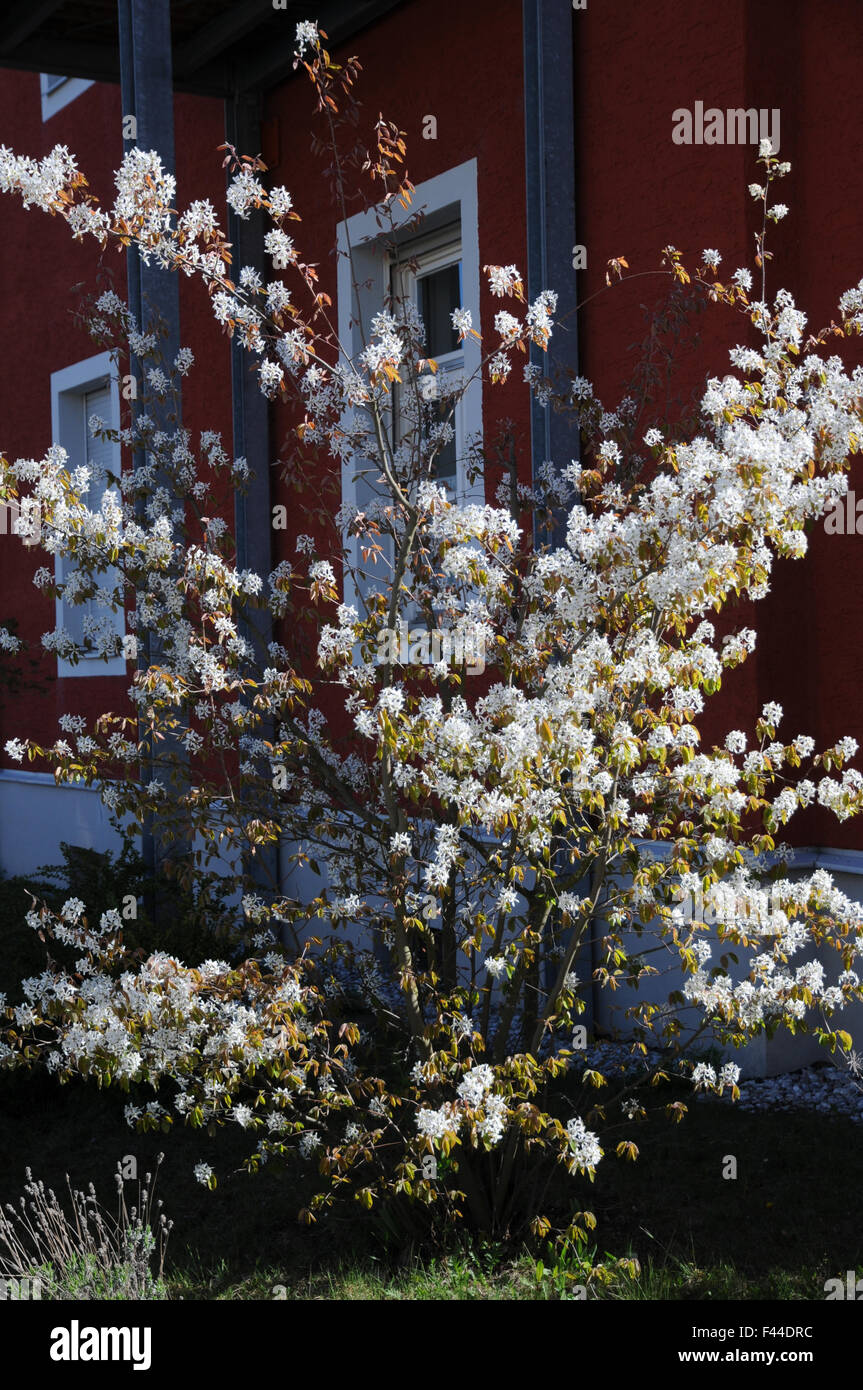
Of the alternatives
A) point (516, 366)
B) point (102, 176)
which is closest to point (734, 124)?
point (516, 366)

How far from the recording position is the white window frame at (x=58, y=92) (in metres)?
10.3

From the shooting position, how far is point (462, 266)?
22.4ft

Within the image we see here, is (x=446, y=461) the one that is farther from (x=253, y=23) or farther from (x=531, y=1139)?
(x=531, y=1139)

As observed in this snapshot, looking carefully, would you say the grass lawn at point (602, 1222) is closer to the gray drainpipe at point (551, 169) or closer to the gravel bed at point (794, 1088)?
the gravel bed at point (794, 1088)

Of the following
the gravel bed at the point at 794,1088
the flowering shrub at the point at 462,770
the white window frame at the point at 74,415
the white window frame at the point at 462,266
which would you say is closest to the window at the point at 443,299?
the white window frame at the point at 462,266

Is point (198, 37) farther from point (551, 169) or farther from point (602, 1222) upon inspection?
point (602, 1222)

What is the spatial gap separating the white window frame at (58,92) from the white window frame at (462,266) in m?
3.84

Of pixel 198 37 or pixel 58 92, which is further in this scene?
pixel 58 92

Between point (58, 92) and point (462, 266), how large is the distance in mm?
5400

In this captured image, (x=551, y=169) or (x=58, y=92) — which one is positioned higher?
(x=58, y=92)

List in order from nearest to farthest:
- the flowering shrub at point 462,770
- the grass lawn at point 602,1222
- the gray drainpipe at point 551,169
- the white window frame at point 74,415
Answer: the flowering shrub at point 462,770 < the grass lawn at point 602,1222 < the gray drainpipe at point 551,169 < the white window frame at point 74,415

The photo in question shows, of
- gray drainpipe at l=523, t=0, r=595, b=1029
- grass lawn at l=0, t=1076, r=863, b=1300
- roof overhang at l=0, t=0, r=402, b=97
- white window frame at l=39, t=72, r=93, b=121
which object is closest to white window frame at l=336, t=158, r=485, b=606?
gray drainpipe at l=523, t=0, r=595, b=1029

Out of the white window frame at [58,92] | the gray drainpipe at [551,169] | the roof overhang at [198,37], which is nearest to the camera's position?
the gray drainpipe at [551,169]

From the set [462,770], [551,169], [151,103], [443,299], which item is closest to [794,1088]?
[462,770]
